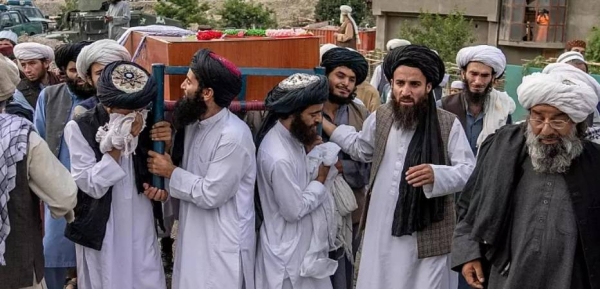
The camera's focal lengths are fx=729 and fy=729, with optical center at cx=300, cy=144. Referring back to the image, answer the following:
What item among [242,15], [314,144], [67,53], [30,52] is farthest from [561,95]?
[242,15]

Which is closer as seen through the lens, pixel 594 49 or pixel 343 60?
pixel 343 60

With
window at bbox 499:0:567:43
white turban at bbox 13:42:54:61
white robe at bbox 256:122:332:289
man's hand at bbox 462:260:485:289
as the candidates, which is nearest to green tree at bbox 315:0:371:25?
window at bbox 499:0:567:43

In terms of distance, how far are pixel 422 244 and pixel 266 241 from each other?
828 mm

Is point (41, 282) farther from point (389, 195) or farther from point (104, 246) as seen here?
point (389, 195)

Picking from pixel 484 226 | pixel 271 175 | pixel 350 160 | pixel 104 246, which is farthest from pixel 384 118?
pixel 104 246

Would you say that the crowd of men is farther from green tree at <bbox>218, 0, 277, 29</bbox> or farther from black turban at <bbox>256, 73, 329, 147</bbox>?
green tree at <bbox>218, 0, 277, 29</bbox>

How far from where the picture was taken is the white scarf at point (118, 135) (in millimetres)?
3621

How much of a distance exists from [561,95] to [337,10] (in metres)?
27.3

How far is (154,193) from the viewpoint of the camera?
3805mm

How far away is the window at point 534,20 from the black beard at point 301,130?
18.3 m

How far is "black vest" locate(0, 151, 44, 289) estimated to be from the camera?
314 cm

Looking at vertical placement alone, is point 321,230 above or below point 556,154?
below

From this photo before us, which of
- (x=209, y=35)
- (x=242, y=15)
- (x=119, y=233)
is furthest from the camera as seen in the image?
(x=242, y=15)

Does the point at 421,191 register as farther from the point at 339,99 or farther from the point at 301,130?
the point at 339,99
